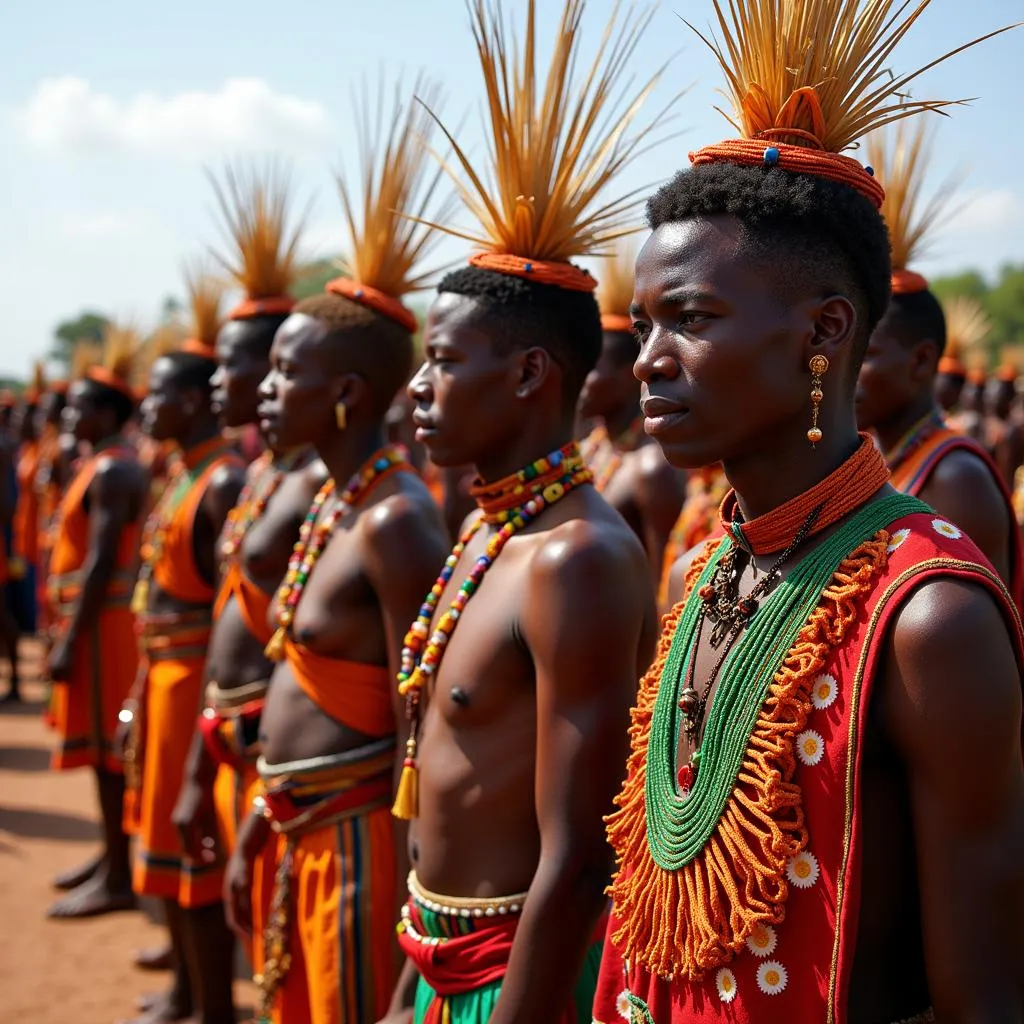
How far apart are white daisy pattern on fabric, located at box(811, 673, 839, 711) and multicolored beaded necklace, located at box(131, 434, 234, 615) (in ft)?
15.6

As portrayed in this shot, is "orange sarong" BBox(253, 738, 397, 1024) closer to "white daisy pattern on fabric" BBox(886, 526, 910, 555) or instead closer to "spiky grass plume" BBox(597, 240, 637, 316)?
"white daisy pattern on fabric" BBox(886, 526, 910, 555)

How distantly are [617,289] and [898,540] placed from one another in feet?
17.1

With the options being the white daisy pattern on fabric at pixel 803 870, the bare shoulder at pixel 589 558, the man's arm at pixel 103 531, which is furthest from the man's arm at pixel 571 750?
the man's arm at pixel 103 531

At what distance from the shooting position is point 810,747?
1.74m

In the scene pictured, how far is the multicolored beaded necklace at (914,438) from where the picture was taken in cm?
430

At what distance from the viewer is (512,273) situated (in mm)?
3172

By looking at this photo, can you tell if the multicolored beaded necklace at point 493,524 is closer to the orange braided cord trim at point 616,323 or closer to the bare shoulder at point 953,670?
the bare shoulder at point 953,670

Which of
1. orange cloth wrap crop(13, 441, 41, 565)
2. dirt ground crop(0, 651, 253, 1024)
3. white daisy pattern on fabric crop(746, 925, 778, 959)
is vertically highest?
white daisy pattern on fabric crop(746, 925, 778, 959)

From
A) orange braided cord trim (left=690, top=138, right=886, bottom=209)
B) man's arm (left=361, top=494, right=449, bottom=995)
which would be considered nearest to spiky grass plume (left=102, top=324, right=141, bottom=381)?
man's arm (left=361, top=494, right=449, bottom=995)

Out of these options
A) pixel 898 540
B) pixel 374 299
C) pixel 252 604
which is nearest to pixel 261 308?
pixel 374 299

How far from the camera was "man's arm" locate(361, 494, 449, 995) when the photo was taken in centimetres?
354

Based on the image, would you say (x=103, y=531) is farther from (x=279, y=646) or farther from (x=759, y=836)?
(x=759, y=836)

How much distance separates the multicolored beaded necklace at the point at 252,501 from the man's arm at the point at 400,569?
1353 millimetres

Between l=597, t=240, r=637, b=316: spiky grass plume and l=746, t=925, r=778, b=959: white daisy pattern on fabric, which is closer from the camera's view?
l=746, t=925, r=778, b=959: white daisy pattern on fabric
